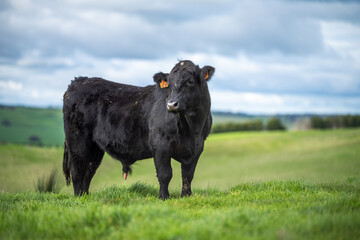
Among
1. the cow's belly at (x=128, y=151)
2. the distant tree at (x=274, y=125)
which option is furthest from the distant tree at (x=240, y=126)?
the cow's belly at (x=128, y=151)

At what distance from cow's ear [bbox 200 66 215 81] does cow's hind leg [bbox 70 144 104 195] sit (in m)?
4.12

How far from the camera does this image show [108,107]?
34.2 feet

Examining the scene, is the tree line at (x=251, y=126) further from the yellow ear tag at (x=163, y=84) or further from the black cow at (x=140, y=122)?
the yellow ear tag at (x=163, y=84)

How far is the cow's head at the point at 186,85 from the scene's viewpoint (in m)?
8.10

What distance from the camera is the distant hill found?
2731 inches

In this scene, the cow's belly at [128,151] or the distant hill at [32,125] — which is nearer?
the cow's belly at [128,151]

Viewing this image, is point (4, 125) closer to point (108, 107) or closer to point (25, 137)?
point (25, 137)

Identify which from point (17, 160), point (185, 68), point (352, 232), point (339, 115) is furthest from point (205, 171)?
point (339, 115)

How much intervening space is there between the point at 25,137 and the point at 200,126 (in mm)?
68299

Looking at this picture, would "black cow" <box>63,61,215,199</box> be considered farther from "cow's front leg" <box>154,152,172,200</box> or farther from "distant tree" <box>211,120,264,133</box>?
"distant tree" <box>211,120,264,133</box>

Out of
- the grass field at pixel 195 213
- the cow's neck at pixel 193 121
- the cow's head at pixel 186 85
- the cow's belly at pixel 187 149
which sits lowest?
the grass field at pixel 195 213

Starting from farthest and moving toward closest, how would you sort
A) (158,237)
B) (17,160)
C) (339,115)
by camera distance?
(339,115) < (17,160) < (158,237)

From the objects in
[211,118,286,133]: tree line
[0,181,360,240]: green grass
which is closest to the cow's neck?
[0,181,360,240]: green grass

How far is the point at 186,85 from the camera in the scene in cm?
839
